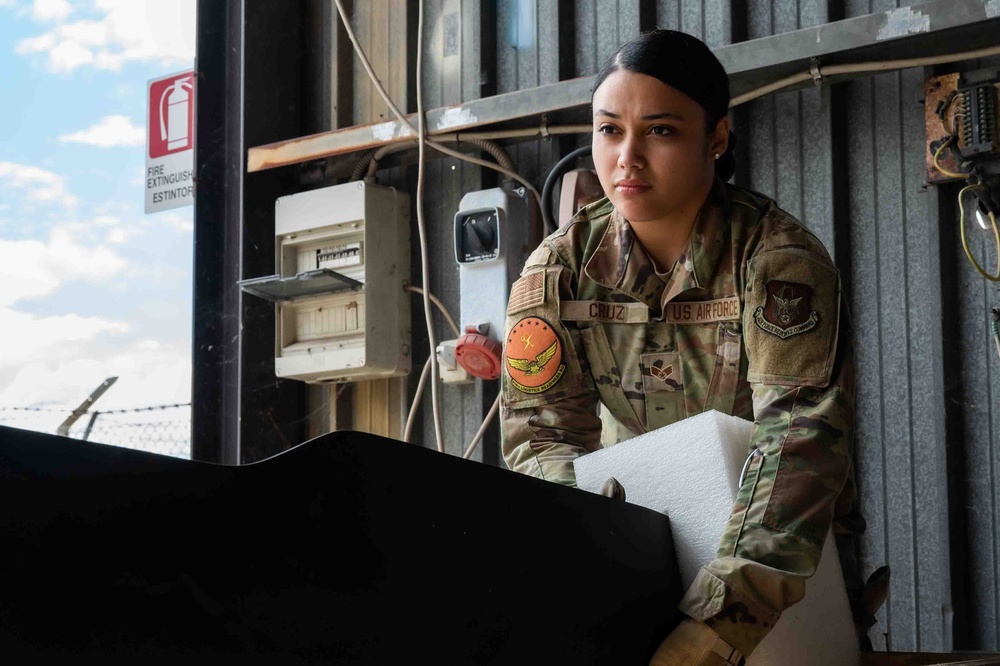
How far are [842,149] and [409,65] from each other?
1.23m

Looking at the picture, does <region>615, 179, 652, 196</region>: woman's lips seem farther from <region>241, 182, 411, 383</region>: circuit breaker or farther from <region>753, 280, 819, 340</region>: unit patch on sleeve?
<region>241, 182, 411, 383</region>: circuit breaker

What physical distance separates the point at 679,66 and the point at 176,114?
6.49 feet

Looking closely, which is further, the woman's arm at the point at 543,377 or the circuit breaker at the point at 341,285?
the circuit breaker at the point at 341,285

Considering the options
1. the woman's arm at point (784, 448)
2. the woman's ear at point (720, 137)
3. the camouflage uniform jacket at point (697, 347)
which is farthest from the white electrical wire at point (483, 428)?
the woman's arm at point (784, 448)

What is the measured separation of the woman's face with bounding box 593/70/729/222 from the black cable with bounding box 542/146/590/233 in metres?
0.88

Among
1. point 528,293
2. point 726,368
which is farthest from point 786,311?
point 528,293

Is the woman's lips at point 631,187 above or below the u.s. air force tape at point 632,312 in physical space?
above

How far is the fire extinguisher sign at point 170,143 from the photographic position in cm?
331

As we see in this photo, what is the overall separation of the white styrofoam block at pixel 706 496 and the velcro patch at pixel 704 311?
12.1 inches

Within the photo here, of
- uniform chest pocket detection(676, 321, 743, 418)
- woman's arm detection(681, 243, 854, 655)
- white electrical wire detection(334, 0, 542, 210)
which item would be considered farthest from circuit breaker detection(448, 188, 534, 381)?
woman's arm detection(681, 243, 854, 655)

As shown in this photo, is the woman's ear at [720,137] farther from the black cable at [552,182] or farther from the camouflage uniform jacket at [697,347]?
the black cable at [552,182]

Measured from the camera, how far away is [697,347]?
1.91 meters

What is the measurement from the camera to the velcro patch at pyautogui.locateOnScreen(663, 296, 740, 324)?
1843 mm

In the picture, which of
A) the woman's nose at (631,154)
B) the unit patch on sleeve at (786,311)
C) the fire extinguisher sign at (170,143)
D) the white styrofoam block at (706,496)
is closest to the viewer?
Answer: the white styrofoam block at (706,496)
